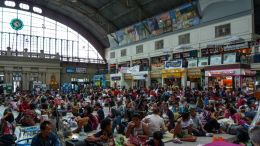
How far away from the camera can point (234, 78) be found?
69.1ft

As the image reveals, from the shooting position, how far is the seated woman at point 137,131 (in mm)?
6746

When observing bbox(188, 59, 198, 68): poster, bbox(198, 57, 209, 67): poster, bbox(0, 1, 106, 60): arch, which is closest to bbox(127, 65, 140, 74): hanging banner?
bbox(188, 59, 198, 68): poster

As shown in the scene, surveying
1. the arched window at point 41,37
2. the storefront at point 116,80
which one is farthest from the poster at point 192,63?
the arched window at point 41,37

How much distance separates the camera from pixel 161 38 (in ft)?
108

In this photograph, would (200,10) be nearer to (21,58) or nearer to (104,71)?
(104,71)

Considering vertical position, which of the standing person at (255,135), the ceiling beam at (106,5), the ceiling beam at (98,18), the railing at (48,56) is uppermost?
the ceiling beam at (106,5)

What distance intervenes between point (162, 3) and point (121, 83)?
1233 centimetres

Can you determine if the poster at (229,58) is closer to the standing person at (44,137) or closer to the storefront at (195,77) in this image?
the storefront at (195,77)

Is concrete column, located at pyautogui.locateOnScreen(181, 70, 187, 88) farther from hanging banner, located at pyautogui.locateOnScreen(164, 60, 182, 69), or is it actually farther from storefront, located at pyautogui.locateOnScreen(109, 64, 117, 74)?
storefront, located at pyautogui.locateOnScreen(109, 64, 117, 74)

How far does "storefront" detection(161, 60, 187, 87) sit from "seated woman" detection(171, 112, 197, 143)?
1834 centimetres

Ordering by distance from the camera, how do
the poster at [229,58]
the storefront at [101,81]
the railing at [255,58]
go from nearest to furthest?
1. the railing at [255,58]
2. the poster at [229,58]
3. the storefront at [101,81]

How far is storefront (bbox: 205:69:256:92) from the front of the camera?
66.5ft

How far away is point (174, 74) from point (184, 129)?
19.8 m

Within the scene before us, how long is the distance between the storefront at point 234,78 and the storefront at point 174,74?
3596 mm
